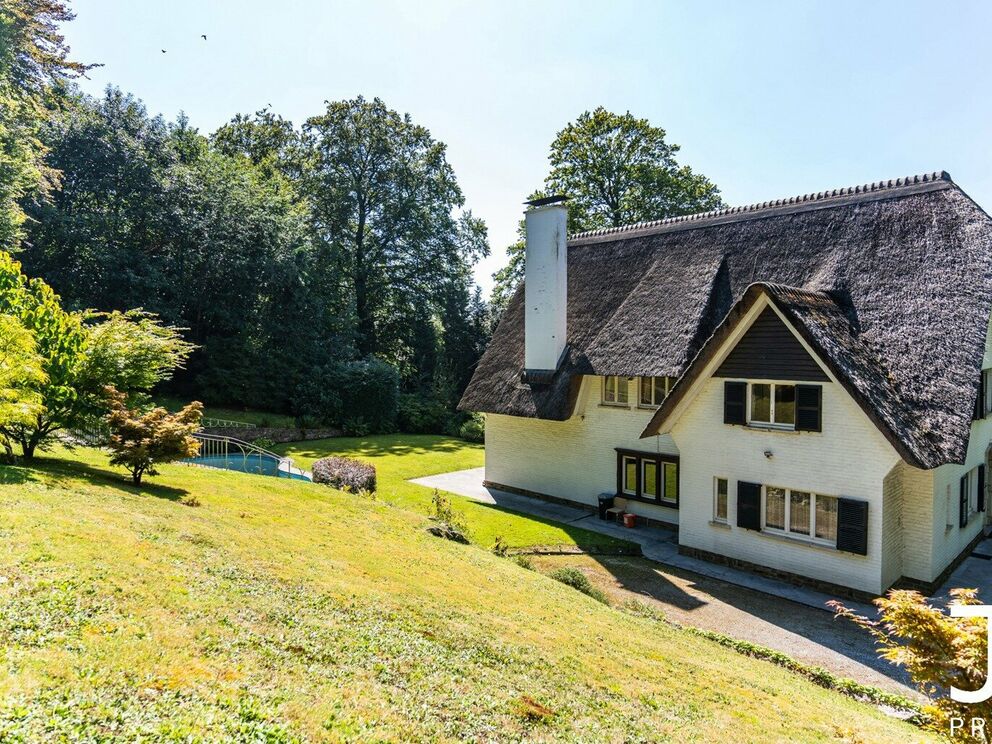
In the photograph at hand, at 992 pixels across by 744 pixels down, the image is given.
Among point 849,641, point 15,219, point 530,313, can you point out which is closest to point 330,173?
point 15,219

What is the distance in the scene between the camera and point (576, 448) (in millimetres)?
19734

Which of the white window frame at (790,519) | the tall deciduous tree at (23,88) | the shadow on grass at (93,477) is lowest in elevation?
the white window frame at (790,519)

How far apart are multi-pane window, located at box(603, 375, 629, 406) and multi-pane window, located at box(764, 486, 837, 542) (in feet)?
18.6

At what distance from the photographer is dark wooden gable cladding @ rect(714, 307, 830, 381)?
12.9 metres

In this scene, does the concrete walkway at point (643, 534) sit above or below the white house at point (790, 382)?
below

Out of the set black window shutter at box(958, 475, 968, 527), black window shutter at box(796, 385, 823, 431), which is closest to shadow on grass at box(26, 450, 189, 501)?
black window shutter at box(796, 385, 823, 431)

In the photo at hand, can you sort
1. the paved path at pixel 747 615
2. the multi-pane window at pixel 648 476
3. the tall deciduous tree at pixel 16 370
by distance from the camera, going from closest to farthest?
the tall deciduous tree at pixel 16 370, the paved path at pixel 747 615, the multi-pane window at pixel 648 476

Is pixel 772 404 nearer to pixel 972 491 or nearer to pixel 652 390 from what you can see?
pixel 652 390

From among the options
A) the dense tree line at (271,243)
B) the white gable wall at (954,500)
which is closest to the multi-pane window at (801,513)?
the white gable wall at (954,500)

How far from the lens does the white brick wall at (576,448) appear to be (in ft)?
59.3

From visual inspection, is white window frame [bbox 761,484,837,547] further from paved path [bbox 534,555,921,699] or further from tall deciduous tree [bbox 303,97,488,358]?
tall deciduous tree [bbox 303,97,488,358]

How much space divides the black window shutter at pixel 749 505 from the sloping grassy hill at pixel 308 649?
482 cm

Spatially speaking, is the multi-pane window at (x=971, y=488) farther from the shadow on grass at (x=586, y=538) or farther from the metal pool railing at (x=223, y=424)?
the metal pool railing at (x=223, y=424)

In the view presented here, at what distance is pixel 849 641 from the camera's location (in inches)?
424
